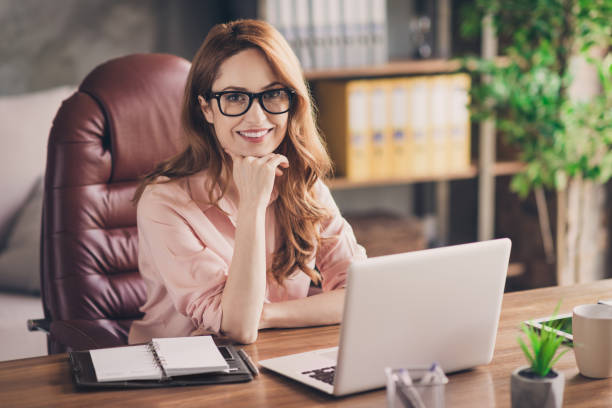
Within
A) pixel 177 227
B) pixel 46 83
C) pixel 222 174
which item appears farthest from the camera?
pixel 46 83

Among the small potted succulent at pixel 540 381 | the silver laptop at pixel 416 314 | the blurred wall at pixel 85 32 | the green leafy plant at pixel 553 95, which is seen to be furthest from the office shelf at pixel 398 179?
the small potted succulent at pixel 540 381

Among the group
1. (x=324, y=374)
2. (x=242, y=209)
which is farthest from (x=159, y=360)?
(x=242, y=209)

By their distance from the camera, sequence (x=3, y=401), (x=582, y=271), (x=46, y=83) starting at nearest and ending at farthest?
(x=3, y=401), (x=46, y=83), (x=582, y=271)

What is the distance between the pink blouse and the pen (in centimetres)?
15

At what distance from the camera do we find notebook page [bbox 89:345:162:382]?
1.28 m

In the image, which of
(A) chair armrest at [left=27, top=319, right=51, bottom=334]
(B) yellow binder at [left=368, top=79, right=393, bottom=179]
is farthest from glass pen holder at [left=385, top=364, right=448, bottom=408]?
(B) yellow binder at [left=368, top=79, right=393, bottom=179]

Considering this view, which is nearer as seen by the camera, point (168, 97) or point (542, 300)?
point (542, 300)

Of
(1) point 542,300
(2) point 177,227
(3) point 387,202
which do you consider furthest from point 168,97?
(3) point 387,202

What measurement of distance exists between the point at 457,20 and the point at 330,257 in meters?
2.13

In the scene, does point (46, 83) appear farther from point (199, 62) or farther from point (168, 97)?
point (199, 62)

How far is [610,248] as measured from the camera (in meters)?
3.84

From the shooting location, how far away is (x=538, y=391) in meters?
1.11

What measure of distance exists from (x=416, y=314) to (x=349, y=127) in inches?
82.6

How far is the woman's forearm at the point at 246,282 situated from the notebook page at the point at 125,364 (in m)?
0.18
